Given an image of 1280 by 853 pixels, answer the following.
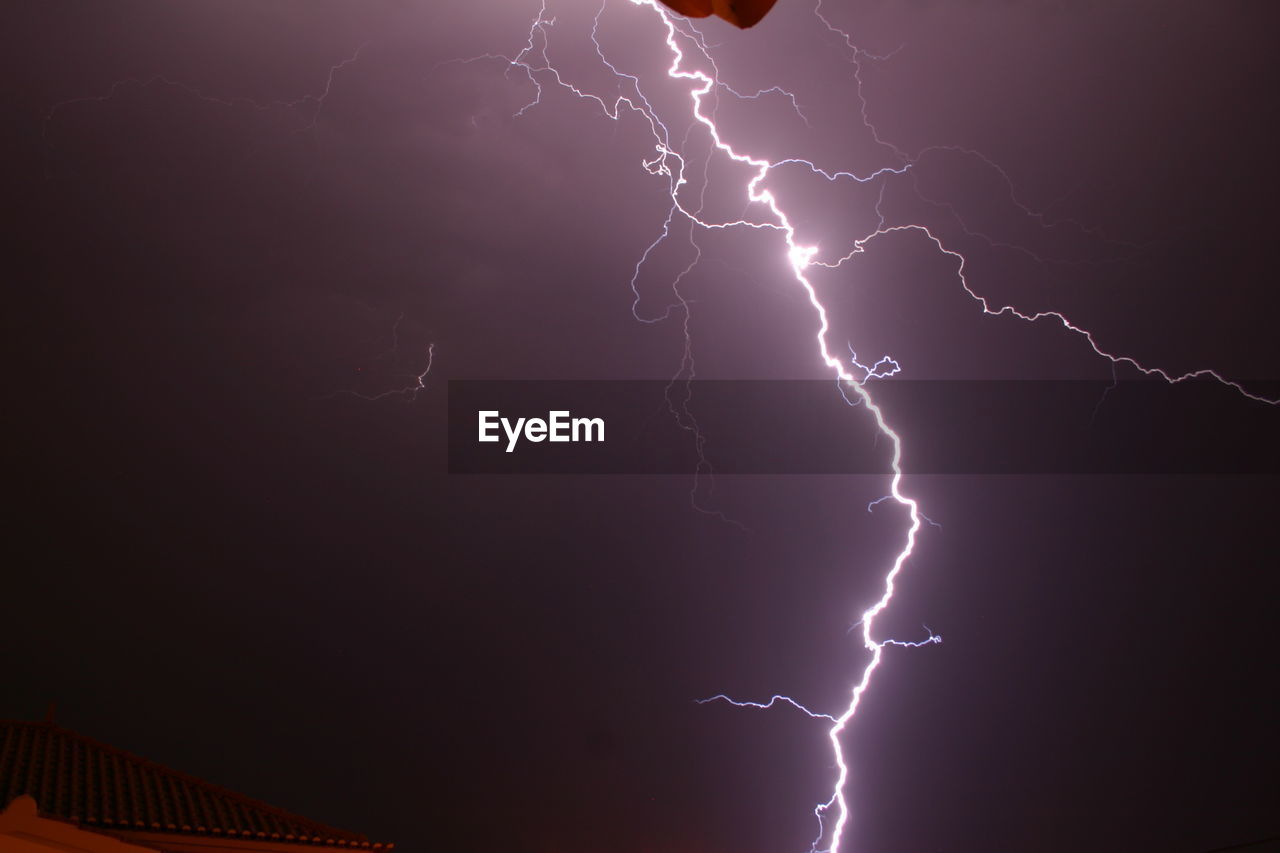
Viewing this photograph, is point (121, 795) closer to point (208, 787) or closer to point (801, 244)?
point (208, 787)

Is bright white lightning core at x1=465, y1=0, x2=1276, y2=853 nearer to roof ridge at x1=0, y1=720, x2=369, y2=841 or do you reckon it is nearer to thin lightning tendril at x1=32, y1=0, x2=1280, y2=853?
thin lightning tendril at x1=32, y1=0, x2=1280, y2=853

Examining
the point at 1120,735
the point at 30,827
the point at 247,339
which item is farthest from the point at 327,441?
the point at 1120,735

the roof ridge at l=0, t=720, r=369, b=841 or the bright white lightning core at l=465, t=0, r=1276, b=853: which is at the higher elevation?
the bright white lightning core at l=465, t=0, r=1276, b=853

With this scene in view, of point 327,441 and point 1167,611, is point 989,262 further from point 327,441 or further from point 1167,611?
point 327,441

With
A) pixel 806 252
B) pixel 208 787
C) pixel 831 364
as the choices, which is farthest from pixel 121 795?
pixel 806 252

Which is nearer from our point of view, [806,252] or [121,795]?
[121,795]

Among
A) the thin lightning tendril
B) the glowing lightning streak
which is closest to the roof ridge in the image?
the thin lightning tendril

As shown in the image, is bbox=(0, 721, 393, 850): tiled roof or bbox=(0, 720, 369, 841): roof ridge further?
bbox=(0, 720, 369, 841): roof ridge
